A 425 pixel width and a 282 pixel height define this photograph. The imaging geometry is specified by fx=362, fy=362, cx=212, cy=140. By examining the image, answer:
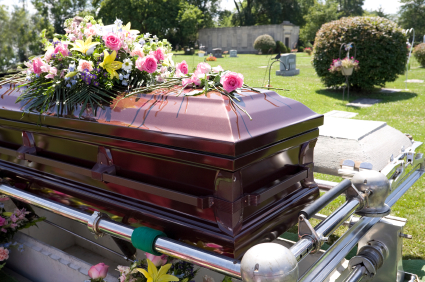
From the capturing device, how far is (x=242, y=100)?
A: 1.71m

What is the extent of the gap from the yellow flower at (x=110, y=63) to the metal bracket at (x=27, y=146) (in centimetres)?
71

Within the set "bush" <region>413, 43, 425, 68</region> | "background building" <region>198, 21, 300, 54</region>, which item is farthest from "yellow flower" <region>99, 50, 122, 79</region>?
"background building" <region>198, 21, 300, 54</region>

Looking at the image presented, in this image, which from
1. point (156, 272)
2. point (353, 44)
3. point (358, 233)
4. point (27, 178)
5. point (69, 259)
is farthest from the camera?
point (353, 44)

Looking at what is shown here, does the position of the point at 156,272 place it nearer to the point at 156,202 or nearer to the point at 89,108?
the point at 156,202

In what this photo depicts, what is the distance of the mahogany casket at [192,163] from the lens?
1.49m

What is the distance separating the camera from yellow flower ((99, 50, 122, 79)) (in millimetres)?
2003

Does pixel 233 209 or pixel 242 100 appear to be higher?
pixel 242 100

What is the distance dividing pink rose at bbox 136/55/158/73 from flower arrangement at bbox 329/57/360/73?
8983 mm

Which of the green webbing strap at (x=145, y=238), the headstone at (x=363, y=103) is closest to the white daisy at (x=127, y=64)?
the green webbing strap at (x=145, y=238)

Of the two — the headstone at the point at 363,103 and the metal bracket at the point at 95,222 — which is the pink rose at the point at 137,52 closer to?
the metal bracket at the point at 95,222

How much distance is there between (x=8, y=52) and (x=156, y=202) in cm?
3098

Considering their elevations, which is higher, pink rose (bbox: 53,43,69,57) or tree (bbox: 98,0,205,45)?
tree (bbox: 98,0,205,45)

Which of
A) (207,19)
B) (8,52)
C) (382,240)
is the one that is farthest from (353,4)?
(382,240)

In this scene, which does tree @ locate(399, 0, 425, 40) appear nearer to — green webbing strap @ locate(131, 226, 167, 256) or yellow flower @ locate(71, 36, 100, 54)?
yellow flower @ locate(71, 36, 100, 54)
